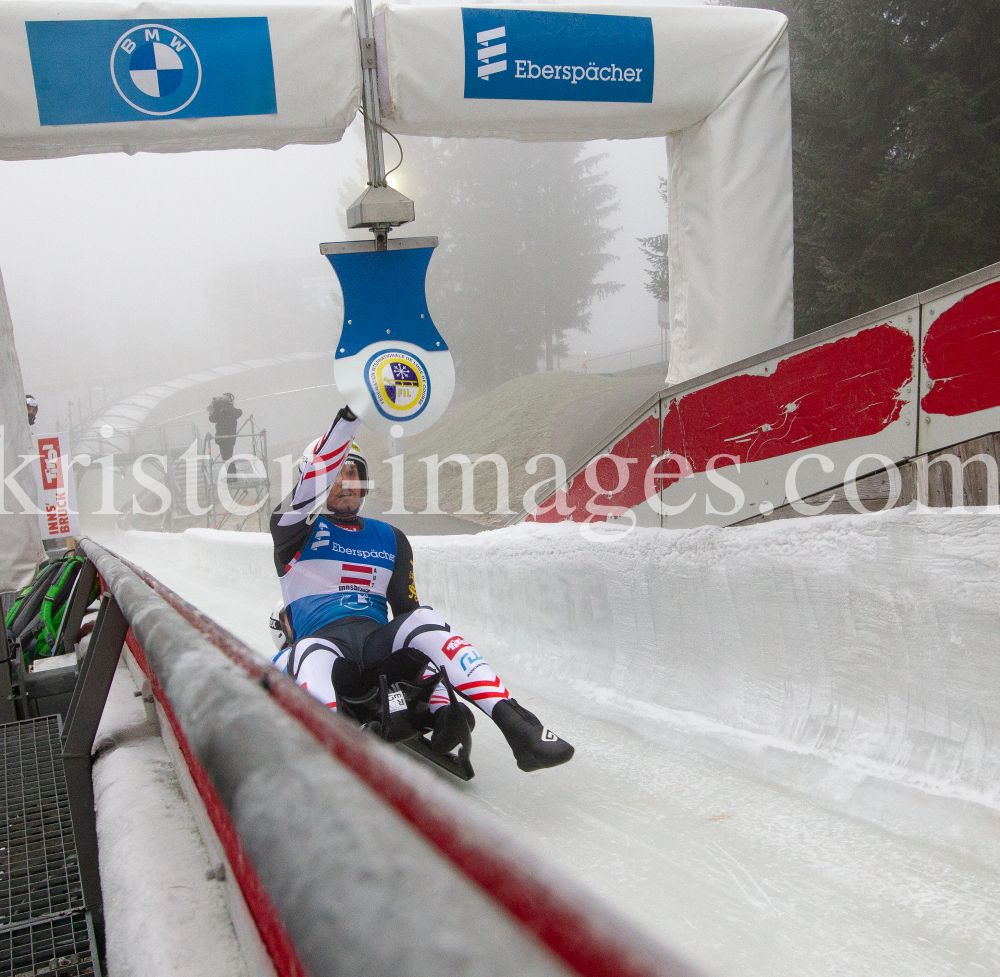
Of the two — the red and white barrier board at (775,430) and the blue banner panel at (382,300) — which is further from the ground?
the blue banner panel at (382,300)

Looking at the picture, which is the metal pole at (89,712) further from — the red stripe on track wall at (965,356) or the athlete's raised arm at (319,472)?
the red stripe on track wall at (965,356)

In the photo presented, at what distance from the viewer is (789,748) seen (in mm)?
2312

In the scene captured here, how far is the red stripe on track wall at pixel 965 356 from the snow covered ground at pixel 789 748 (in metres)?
0.51

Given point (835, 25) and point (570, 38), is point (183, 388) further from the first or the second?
point (570, 38)

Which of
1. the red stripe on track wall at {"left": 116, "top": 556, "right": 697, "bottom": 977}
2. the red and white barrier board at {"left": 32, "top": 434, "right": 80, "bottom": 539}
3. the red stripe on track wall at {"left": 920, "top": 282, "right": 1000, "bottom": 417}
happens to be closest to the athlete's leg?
the red stripe on track wall at {"left": 920, "top": 282, "right": 1000, "bottom": 417}

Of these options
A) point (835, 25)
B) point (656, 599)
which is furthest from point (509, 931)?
point (835, 25)

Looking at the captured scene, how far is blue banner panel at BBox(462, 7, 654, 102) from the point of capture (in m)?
3.48

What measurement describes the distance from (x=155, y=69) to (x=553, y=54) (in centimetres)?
150

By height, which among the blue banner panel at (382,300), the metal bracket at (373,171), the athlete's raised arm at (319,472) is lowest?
the athlete's raised arm at (319,472)

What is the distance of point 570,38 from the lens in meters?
3.54

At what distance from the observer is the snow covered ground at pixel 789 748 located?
1.60 m

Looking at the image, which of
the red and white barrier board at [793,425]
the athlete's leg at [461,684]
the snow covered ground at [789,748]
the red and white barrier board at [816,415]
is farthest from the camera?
the red and white barrier board at [793,425]

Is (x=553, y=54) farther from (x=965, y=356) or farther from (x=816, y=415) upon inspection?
(x=965, y=356)

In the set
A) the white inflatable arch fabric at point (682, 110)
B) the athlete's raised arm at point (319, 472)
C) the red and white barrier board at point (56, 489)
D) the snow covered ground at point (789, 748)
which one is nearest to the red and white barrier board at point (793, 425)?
the snow covered ground at point (789, 748)
